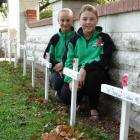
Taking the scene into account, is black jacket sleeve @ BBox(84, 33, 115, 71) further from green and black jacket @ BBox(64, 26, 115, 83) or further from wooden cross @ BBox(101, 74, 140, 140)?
wooden cross @ BBox(101, 74, 140, 140)

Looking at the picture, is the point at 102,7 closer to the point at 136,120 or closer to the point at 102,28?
the point at 102,28

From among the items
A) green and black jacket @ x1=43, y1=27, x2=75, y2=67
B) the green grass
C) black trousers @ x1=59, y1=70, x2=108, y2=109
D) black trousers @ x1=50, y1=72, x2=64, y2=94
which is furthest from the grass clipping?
green and black jacket @ x1=43, y1=27, x2=75, y2=67

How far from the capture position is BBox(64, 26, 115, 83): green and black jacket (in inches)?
213

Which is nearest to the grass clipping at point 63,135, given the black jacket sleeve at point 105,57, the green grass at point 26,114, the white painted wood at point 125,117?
the green grass at point 26,114

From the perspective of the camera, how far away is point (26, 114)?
584 centimetres

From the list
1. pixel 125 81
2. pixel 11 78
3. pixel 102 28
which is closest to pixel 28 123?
pixel 102 28

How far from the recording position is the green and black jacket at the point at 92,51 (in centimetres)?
541

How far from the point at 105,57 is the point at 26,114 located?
1.31 m

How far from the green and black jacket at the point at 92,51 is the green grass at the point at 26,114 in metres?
0.73

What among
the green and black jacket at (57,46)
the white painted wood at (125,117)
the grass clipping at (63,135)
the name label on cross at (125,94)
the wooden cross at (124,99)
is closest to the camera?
the name label on cross at (125,94)

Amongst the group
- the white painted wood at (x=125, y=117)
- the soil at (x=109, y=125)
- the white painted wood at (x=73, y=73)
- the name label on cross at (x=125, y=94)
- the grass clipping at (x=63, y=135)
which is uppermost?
the white painted wood at (x=73, y=73)

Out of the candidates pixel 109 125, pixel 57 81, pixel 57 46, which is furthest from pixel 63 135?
pixel 57 46

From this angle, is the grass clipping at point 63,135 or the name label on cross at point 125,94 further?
the grass clipping at point 63,135

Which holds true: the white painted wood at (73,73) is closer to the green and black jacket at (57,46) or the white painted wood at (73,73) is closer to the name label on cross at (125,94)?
the name label on cross at (125,94)
